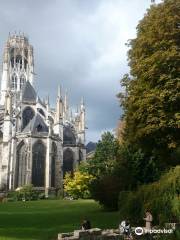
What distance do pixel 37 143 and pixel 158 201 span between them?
53325 mm

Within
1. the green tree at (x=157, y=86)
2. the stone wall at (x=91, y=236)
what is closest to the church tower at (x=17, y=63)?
the green tree at (x=157, y=86)

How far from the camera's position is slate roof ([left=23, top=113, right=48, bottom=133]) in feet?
232

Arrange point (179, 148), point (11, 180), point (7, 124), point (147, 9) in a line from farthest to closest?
point (7, 124) < point (11, 180) < point (147, 9) < point (179, 148)

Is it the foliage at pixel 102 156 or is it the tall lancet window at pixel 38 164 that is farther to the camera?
the tall lancet window at pixel 38 164

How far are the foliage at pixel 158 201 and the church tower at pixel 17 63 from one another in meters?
88.0

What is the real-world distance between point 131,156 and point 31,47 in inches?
3235

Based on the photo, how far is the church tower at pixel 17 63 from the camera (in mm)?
106500

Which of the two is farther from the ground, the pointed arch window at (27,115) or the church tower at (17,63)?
the church tower at (17,63)

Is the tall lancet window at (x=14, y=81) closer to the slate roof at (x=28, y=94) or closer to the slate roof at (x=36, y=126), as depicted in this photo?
the slate roof at (x=28, y=94)

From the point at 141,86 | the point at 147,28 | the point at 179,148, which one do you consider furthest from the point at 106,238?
the point at 147,28

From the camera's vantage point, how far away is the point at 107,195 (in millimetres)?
33188

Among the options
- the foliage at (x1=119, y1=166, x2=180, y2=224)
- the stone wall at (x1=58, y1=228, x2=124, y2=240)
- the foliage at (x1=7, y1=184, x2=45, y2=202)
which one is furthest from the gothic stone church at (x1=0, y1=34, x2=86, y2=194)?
the stone wall at (x1=58, y1=228, x2=124, y2=240)

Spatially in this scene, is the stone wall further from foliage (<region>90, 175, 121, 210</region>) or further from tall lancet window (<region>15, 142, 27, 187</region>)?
tall lancet window (<region>15, 142, 27, 187</region>)

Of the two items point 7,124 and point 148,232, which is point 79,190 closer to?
point 7,124
